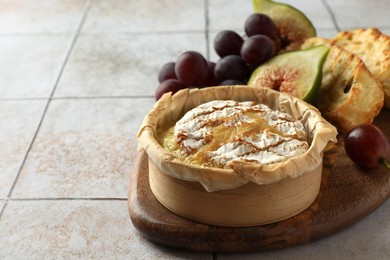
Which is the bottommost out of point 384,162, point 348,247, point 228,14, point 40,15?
point 40,15

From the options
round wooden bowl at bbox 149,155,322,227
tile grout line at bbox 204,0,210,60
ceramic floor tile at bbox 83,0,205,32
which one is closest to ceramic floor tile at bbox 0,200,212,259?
round wooden bowl at bbox 149,155,322,227

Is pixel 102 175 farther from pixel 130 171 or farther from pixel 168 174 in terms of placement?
pixel 168 174

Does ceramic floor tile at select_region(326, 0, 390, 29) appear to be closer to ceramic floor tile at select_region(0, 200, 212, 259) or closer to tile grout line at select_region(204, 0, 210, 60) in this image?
tile grout line at select_region(204, 0, 210, 60)

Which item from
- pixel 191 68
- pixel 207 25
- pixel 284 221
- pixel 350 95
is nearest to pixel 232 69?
pixel 191 68

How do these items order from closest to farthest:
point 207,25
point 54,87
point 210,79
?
point 210,79 < point 54,87 < point 207,25

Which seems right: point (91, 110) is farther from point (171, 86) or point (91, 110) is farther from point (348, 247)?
point (348, 247)

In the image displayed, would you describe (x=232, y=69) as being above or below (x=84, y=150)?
above

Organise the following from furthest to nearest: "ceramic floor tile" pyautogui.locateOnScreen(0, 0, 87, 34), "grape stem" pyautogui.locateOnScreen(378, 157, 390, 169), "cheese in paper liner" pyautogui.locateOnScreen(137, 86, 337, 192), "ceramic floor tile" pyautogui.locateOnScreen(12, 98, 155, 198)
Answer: "ceramic floor tile" pyautogui.locateOnScreen(0, 0, 87, 34) < "ceramic floor tile" pyautogui.locateOnScreen(12, 98, 155, 198) < "grape stem" pyautogui.locateOnScreen(378, 157, 390, 169) < "cheese in paper liner" pyautogui.locateOnScreen(137, 86, 337, 192)
